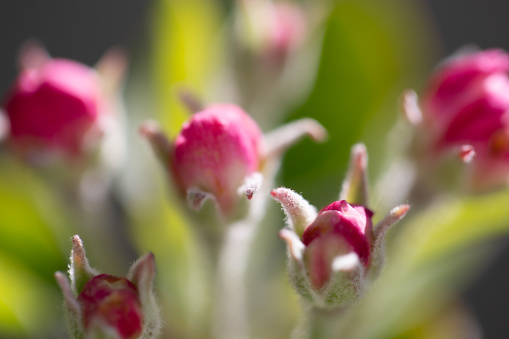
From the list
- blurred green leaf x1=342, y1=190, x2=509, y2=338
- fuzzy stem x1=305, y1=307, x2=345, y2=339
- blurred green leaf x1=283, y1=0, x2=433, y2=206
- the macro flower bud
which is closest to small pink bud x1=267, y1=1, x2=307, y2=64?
the macro flower bud

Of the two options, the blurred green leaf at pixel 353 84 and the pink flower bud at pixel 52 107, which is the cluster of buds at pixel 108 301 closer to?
the pink flower bud at pixel 52 107

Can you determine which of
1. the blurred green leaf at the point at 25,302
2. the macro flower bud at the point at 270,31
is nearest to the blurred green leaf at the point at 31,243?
the blurred green leaf at the point at 25,302

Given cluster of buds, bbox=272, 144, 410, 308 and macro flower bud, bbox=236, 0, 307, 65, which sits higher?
macro flower bud, bbox=236, 0, 307, 65

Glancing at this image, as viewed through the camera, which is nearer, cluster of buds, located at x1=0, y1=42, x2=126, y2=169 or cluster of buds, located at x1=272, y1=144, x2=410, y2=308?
cluster of buds, located at x1=272, y1=144, x2=410, y2=308

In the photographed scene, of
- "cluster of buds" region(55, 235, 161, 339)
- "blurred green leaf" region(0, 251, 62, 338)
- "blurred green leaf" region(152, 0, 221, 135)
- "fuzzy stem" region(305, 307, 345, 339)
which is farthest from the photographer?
"blurred green leaf" region(152, 0, 221, 135)

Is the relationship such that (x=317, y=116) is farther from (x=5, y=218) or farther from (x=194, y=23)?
(x=5, y=218)

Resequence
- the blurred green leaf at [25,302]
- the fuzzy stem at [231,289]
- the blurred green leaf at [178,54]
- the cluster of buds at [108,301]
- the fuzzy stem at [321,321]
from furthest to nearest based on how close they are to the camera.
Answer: the blurred green leaf at [178,54], the blurred green leaf at [25,302], the fuzzy stem at [231,289], the fuzzy stem at [321,321], the cluster of buds at [108,301]

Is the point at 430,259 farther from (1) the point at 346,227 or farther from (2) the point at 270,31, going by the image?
(1) the point at 346,227

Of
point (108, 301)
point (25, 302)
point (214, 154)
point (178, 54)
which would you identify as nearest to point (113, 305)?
point (108, 301)

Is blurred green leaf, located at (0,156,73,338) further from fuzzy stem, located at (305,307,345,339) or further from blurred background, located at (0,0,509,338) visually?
fuzzy stem, located at (305,307,345,339)
